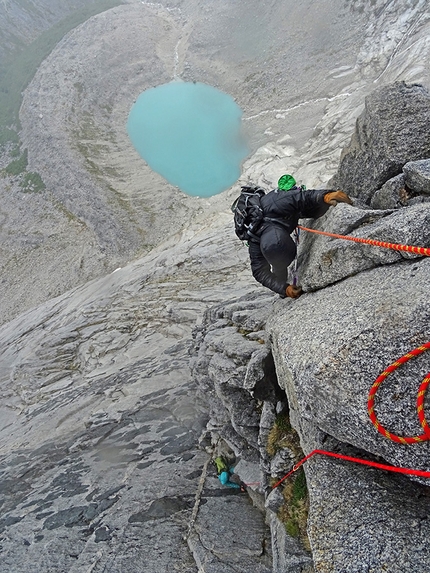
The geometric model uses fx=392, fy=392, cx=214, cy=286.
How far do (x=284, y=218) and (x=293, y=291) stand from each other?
1587 mm

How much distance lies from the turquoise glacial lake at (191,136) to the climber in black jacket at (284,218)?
26.2 m

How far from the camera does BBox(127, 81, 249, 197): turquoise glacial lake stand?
3522cm

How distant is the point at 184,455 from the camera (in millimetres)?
12609

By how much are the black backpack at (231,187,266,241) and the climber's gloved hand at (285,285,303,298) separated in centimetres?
131

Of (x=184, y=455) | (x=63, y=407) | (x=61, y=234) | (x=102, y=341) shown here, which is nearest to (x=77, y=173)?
(x=61, y=234)

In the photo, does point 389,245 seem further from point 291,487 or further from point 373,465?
point 291,487

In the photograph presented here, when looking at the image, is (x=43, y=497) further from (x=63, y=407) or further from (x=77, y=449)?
(x=63, y=407)

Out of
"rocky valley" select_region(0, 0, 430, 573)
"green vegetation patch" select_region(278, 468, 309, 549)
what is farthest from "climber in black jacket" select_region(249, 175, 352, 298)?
"green vegetation patch" select_region(278, 468, 309, 549)

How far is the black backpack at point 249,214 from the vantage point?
8.38m

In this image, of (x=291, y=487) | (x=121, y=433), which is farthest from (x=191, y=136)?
(x=291, y=487)

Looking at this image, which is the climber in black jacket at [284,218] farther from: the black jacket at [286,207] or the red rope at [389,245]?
the red rope at [389,245]

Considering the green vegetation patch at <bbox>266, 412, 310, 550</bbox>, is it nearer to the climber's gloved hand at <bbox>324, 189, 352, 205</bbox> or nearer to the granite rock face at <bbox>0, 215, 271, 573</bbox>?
the granite rock face at <bbox>0, 215, 271, 573</bbox>

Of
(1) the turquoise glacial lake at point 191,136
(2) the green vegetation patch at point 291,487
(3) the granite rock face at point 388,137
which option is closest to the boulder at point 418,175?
(3) the granite rock face at point 388,137

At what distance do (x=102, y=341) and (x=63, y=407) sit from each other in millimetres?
4327
